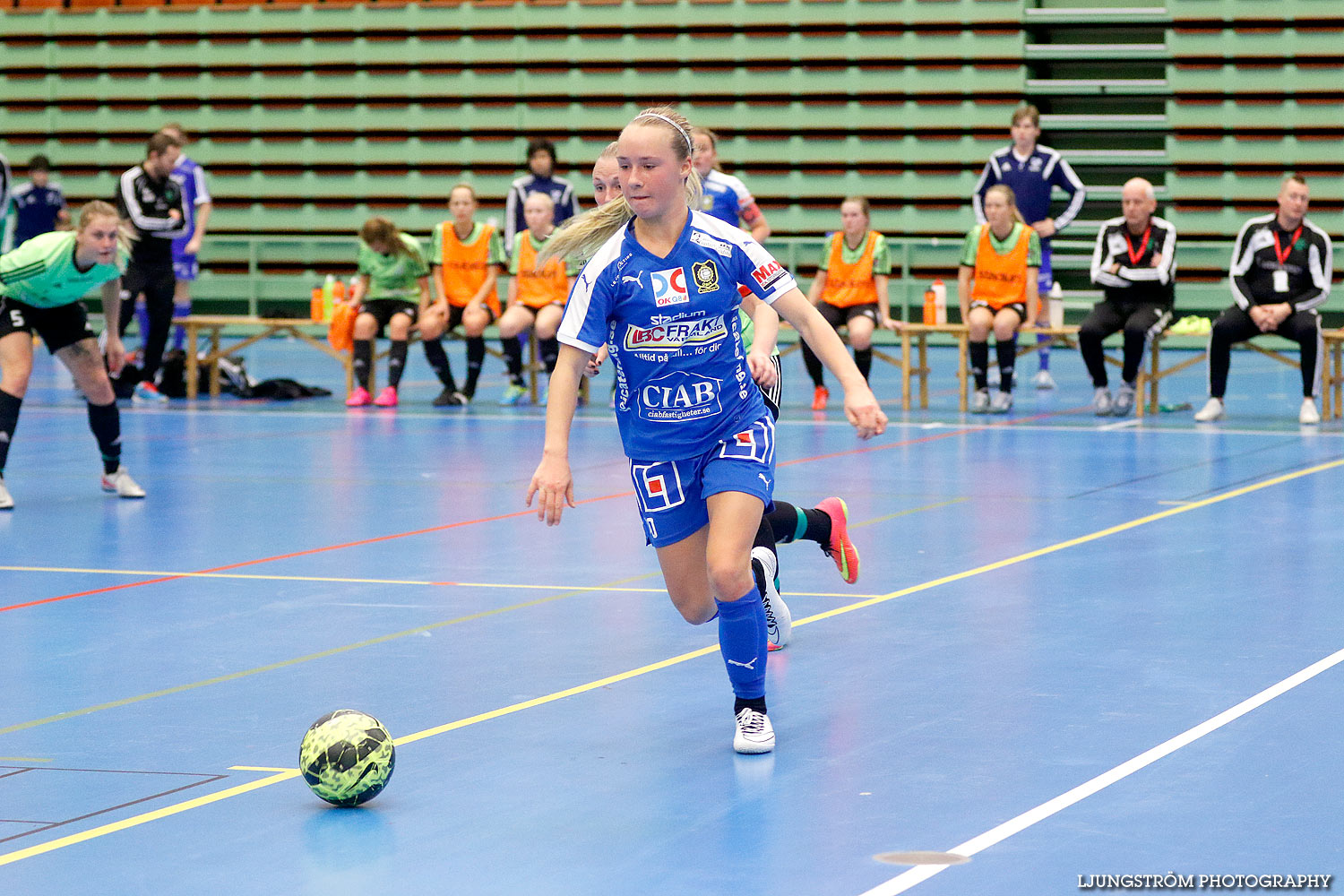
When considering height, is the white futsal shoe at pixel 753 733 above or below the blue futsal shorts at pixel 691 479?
below

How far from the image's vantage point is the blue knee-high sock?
4336mm

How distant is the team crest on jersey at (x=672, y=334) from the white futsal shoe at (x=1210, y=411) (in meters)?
8.37

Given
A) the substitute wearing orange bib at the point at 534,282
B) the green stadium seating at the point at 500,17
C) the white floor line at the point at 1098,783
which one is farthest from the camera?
the green stadium seating at the point at 500,17

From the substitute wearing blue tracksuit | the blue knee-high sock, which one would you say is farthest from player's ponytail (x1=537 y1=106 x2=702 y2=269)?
the substitute wearing blue tracksuit

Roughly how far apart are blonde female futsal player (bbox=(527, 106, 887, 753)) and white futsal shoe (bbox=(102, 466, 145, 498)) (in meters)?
5.02

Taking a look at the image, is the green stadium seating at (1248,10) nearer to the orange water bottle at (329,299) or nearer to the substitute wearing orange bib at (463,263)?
the substitute wearing orange bib at (463,263)

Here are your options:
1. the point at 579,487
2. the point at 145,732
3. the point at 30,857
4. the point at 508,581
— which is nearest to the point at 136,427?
the point at 579,487

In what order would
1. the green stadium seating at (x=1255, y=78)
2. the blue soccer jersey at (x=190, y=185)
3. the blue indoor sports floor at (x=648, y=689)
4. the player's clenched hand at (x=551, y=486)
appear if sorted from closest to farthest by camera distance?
the blue indoor sports floor at (x=648, y=689) → the player's clenched hand at (x=551, y=486) → the blue soccer jersey at (x=190, y=185) → the green stadium seating at (x=1255, y=78)

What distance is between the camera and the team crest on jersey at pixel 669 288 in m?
4.39

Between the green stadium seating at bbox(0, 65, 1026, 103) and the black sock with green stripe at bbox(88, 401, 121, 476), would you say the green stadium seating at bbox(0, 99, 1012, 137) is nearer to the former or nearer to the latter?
the green stadium seating at bbox(0, 65, 1026, 103)

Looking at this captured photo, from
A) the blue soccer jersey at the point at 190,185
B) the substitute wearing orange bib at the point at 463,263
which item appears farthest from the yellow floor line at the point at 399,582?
the blue soccer jersey at the point at 190,185

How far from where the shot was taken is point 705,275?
4.41m

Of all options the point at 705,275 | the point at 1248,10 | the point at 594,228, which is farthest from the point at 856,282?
the point at 705,275

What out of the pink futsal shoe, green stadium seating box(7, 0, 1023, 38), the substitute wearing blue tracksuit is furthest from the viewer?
green stadium seating box(7, 0, 1023, 38)
